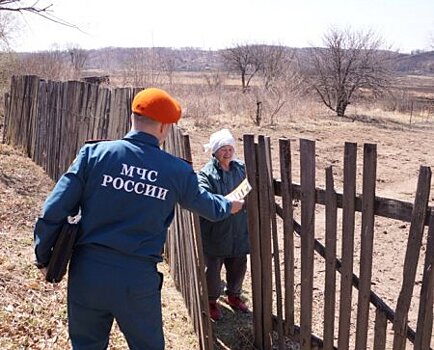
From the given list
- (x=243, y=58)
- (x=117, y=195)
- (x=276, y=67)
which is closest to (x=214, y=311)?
Answer: (x=117, y=195)

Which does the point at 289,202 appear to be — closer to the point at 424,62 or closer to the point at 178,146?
the point at 178,146

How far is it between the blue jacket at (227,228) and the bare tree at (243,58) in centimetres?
3692

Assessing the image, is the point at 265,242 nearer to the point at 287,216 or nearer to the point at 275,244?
the point at 275,244

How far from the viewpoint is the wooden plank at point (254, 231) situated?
3365 mm

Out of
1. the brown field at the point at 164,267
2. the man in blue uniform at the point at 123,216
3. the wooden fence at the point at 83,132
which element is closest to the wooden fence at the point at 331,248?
the wooden fence at the point at 83,132

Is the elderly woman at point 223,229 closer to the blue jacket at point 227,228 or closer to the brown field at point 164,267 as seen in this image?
the blue jacket at point 227,228

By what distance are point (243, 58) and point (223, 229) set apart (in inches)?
1571

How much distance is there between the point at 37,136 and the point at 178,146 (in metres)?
6.27

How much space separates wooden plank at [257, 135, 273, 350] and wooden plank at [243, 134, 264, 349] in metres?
0.03

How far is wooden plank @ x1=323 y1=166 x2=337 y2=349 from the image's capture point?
114 inches

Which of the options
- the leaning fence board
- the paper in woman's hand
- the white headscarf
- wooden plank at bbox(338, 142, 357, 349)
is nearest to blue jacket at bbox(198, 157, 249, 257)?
the white headscarf

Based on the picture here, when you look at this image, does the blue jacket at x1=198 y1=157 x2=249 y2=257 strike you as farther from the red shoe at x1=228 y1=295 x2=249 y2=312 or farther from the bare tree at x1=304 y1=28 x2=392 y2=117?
the bare tree at x1=304 y1=28 x2=392 y2=117

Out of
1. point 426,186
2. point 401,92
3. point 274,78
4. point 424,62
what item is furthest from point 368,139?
point 424,62

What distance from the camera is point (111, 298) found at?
2402 mm
